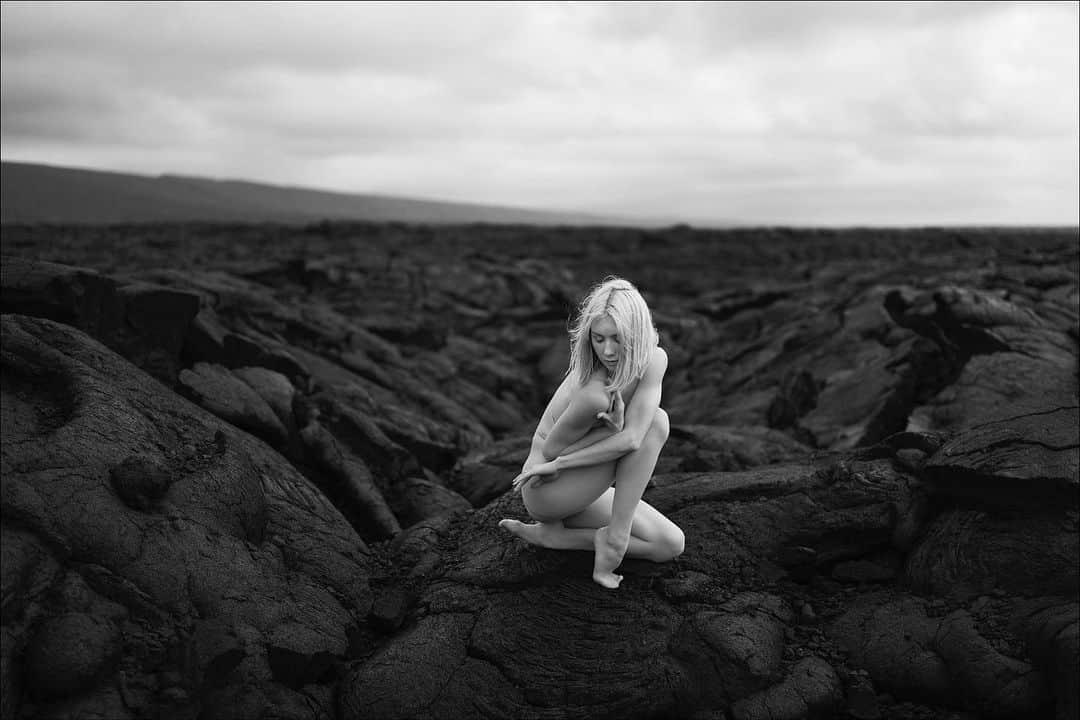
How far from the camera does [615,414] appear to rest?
8086 mm

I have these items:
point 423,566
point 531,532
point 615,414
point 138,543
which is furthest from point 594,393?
point 138,543

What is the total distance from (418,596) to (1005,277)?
24.3 meters

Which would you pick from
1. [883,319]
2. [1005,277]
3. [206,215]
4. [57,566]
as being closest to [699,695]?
[57,566]

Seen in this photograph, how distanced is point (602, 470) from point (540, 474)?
615mm

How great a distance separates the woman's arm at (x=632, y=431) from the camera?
8.07 metres

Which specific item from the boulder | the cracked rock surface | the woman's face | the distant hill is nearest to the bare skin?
the woman's face

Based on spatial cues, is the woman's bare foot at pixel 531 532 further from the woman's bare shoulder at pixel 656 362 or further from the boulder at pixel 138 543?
the woman's bare shoulder at pixel 656 362

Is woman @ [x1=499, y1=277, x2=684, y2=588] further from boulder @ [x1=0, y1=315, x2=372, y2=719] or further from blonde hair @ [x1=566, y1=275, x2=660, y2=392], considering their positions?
boulder @ [x1=0, y1=315, x2=372, y2=719]

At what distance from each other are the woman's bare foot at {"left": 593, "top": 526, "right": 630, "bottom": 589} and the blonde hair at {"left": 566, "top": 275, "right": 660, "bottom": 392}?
1.57 m

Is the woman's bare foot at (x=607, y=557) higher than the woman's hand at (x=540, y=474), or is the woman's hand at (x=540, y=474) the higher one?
the woman's hand at (x=540, y=474)

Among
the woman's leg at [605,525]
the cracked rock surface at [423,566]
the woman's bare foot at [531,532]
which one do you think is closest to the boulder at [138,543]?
the cracked rock surface at [423,566]

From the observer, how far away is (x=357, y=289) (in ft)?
132

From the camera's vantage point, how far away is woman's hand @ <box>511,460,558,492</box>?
27.1 feet

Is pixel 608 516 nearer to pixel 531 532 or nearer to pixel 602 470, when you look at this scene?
pixel 602 470
